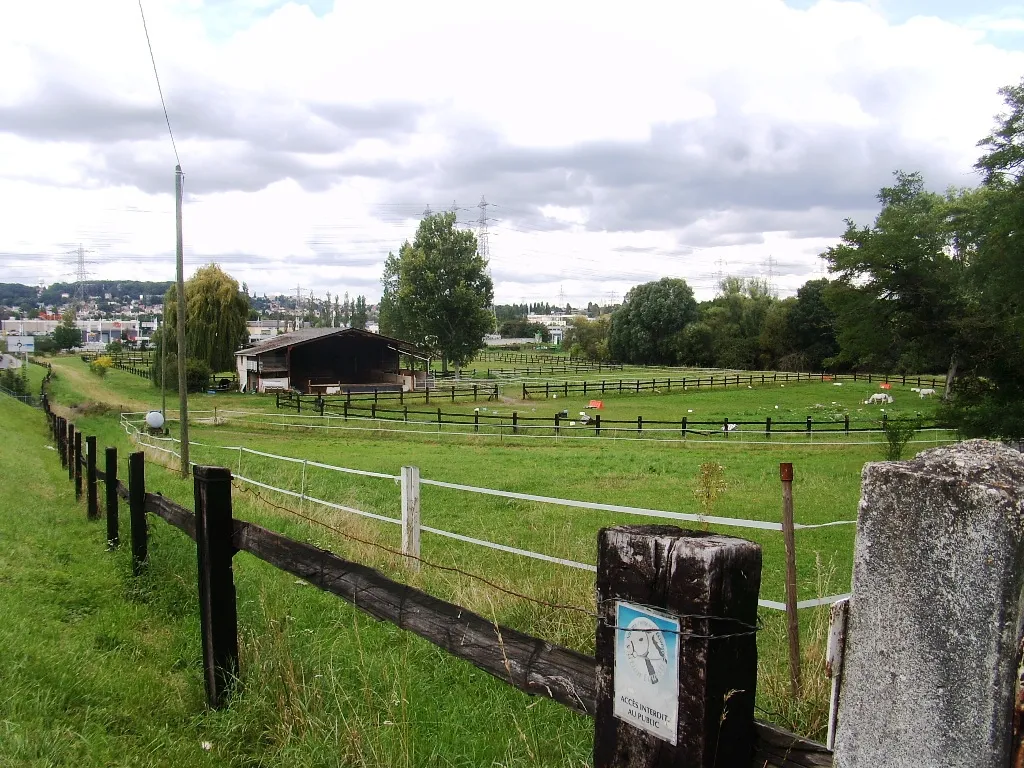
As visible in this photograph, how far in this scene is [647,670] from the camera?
5.79 ft

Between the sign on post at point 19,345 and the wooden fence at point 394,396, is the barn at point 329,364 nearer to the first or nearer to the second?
the wooden fence at point 394,396

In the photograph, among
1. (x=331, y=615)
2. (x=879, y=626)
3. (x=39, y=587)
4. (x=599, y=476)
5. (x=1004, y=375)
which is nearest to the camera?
(x=879, y=626)

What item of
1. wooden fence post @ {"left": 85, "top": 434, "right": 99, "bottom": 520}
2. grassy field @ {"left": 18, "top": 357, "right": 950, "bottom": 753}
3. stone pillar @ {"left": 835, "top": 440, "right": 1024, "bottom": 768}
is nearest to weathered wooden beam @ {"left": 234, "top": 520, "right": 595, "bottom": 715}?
grassy field @ {"left": 18, "top": 357, "right": 950, "bottom": 753}

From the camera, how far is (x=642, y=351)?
302 ft

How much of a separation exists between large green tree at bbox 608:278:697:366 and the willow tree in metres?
50.4

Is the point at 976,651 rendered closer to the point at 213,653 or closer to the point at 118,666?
the point at 213,653

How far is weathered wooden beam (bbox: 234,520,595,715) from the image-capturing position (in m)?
2.26

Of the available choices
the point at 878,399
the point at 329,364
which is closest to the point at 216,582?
the point at 878,399

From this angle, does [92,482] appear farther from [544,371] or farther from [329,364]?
[544,371]

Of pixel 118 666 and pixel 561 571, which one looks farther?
pixel 561 571

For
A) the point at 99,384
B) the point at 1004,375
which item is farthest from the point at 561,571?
the point at 99,384

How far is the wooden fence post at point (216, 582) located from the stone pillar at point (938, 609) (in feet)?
10.2

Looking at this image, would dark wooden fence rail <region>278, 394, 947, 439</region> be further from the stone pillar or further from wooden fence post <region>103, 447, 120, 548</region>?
the stone pillar

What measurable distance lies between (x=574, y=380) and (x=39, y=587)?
59.6 meters
